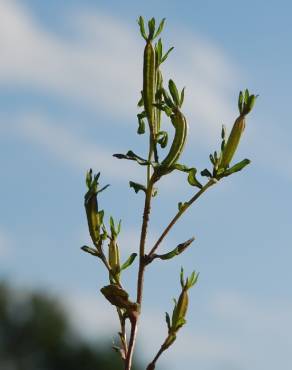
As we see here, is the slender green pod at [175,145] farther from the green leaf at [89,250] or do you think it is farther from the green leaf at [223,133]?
the green leaf at [89,250]

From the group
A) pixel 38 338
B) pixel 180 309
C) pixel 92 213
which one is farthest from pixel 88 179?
pixel 38 338

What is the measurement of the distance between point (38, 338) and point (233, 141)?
76586 millimetres

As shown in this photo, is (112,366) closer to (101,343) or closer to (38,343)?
(101,343)

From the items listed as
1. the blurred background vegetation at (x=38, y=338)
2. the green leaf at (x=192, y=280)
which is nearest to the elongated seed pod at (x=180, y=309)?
the green leaf at (x=192, y=280)

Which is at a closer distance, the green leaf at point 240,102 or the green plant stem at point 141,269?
the green plant stem at point 141,269

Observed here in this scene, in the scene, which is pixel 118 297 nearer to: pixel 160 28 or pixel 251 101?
pixel 251 101

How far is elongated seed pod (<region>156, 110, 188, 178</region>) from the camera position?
14.1 ft

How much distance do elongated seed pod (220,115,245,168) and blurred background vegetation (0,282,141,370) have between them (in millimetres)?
64443

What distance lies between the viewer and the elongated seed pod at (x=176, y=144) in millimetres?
4285

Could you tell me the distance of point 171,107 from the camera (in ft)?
14.2

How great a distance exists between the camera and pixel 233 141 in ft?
14.4

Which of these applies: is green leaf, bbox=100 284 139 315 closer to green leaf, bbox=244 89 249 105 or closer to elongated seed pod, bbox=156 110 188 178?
elongated seed pod, bbox=156 110 188 178

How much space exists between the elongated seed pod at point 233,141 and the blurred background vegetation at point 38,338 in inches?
2537

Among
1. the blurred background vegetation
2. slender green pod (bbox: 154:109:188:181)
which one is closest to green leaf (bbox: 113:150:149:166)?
slender green pod (bbox: 154:109:188:181)
